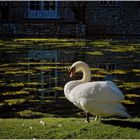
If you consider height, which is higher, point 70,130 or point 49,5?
point 49,5

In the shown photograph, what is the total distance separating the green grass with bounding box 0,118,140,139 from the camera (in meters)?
6.73

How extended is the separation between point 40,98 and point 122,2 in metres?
22.4

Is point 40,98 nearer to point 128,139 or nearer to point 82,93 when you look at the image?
point 82,93

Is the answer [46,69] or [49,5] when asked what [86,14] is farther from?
[46,69]

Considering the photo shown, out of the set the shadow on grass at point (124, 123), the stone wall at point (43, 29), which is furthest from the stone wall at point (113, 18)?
the shadow on grass at point (124, 123)

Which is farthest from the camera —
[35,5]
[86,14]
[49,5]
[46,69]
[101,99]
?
[35,5]

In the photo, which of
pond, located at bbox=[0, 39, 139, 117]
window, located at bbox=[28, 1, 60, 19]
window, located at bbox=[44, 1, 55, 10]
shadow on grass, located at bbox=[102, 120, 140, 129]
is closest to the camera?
shadow on grass, located at bbox=[102, 120, 140, 129]

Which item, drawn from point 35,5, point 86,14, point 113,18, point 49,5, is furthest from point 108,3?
point 35,5

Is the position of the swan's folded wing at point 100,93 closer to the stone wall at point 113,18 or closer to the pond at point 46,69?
the pond at point 46,69

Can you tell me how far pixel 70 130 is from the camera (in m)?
6.95

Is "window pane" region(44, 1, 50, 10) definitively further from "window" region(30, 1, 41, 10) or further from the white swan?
the white swan

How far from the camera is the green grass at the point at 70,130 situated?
22.1 ft

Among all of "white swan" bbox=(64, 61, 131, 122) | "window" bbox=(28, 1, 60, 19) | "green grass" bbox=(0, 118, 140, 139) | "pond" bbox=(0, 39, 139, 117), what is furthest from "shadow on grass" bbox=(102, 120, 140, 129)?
"window" bbox=(28, 1, 60, 19)

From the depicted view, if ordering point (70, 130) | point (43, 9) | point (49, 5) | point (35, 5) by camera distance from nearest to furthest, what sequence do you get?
point (70, 130) → point (43, 9) → point (49, 5) → point (35, 5)
